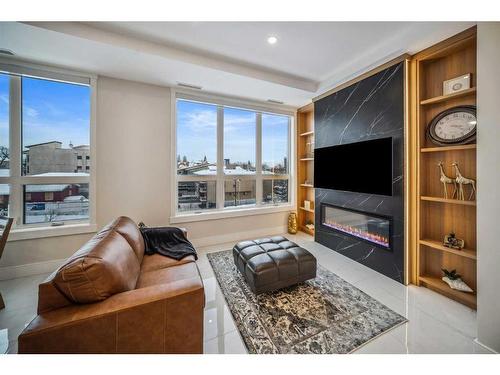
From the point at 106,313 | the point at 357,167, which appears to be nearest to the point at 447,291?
the point at 357,167

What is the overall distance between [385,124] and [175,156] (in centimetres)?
305

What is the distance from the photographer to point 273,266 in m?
2.02

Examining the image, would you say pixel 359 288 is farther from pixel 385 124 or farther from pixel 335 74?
pixel 335 74

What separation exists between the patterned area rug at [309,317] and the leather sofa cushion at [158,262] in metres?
0.56

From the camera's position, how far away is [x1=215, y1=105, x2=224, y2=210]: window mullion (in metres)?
3.73

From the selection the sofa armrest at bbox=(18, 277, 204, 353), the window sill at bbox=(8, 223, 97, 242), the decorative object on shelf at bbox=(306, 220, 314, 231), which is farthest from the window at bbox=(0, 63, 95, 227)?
the decorative object on shelf at bbox=(306, 220, 314, 231)

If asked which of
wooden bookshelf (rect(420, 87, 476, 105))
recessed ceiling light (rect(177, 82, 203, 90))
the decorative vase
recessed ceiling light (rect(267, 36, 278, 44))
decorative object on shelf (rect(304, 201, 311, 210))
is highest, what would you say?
recessed ceiling light (rect(267, 36, 278, 44))

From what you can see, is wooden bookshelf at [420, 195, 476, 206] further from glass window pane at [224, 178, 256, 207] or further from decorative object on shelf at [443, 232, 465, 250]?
glass window pane at [224, 178, 256, 207]

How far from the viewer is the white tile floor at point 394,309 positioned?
1.48 m

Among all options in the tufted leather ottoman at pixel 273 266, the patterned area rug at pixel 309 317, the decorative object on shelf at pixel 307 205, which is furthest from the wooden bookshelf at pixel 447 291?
the decorative object on shelf at pixel 307 205

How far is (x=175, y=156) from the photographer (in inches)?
131

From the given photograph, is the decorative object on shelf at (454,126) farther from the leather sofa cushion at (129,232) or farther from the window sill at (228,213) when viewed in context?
the leather sofa cushion at (129,232)

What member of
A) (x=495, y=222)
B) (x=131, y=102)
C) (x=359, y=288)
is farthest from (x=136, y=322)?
(x=131, y=102)

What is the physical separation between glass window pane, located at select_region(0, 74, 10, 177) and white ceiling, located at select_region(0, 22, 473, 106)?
18.0 inches
